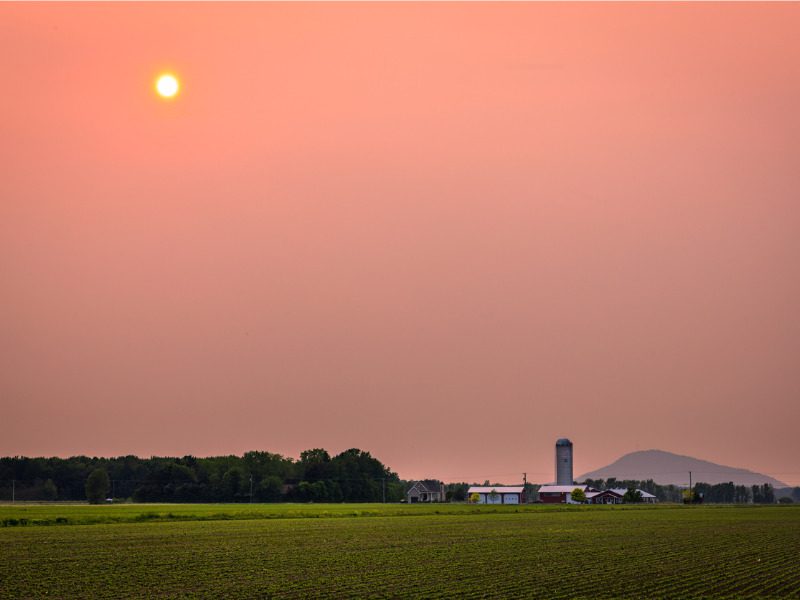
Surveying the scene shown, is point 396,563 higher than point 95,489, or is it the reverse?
point 95,489

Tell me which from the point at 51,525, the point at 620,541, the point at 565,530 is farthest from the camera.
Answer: the point at 51,525

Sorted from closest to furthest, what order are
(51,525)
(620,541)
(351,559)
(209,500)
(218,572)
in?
(218,572) < (351,559) < (620,541) < (51,525) < (209,500)

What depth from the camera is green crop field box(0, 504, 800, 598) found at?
1288 inches

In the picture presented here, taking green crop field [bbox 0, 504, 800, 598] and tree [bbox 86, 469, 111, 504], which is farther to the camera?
tree [bbox 86, 469, 111, 504]

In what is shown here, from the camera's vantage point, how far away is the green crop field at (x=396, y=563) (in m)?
32.7

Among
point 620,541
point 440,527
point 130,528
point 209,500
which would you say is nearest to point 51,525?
point 130,528

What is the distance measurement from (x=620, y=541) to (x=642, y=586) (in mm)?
25560

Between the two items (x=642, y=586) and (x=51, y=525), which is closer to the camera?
(x=642, y=586)

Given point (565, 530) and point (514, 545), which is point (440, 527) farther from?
point (514, 545)

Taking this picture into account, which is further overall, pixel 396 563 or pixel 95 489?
pixel 95 489

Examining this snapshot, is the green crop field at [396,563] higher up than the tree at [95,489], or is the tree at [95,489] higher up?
the tree at [95,489]

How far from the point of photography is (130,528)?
242 ft

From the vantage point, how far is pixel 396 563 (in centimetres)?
4244

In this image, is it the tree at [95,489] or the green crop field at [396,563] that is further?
the tree at [95,489]
